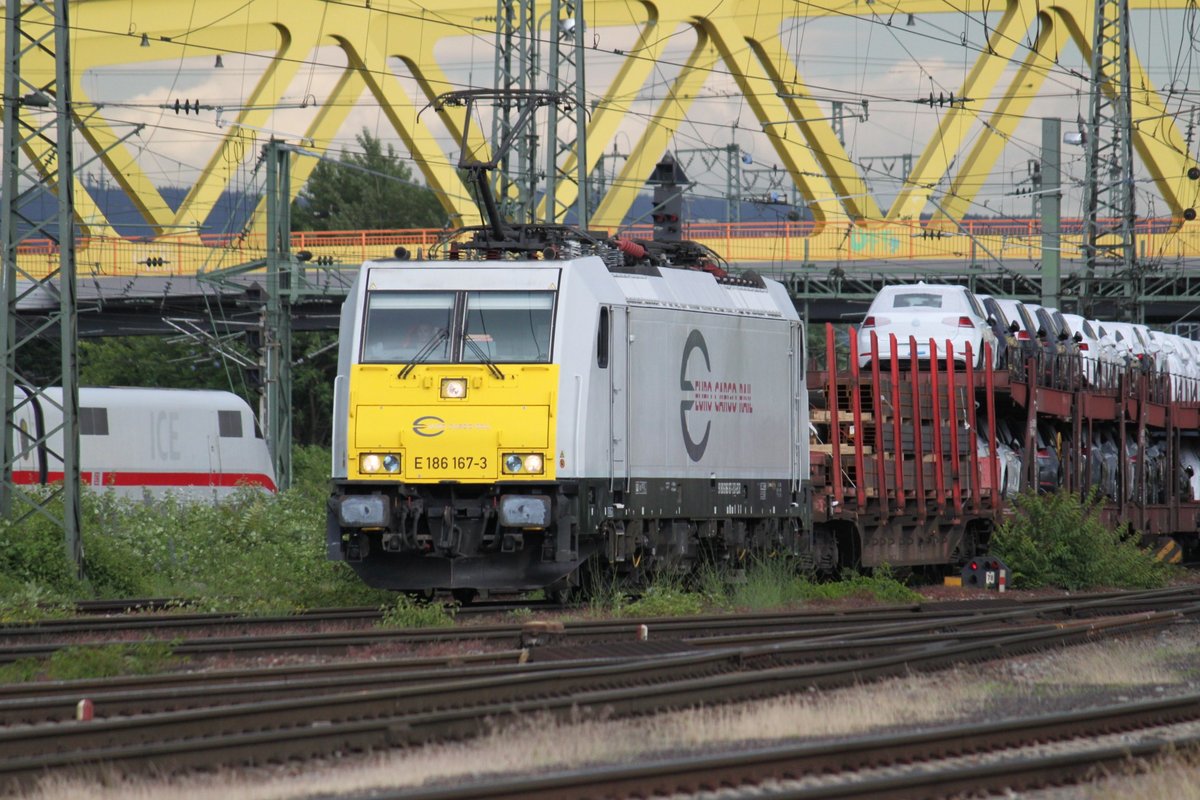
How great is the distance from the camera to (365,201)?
92.6 metres

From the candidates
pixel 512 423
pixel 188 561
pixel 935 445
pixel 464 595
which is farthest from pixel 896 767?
pixel 188 561

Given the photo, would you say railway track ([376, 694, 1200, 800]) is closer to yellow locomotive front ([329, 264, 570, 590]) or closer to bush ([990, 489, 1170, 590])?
yellow locomotive front ([329, 264, 570, 590])

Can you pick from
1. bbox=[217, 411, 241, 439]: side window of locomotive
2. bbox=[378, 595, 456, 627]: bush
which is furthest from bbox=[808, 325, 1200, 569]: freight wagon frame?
bbox=[217, 411, 241, 439]: side window of locomotive

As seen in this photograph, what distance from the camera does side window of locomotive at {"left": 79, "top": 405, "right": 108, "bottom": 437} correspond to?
38219 mm

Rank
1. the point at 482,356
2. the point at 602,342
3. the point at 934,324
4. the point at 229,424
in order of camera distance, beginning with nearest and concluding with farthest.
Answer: the point at 482,356
the point at 602,342
the point at 934,324
the point at 229,424

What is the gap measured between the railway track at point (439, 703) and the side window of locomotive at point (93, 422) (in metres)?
27.7

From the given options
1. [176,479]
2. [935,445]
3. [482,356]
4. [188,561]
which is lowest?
[188,561]

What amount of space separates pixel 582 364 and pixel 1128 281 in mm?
26386

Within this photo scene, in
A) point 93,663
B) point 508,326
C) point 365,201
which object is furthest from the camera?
point 365,201

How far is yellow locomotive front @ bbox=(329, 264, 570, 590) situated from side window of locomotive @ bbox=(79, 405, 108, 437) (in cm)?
2324

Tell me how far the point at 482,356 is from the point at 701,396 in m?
3.05

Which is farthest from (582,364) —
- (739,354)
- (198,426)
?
(198,426)

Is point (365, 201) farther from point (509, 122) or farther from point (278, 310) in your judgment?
point (509, 122)

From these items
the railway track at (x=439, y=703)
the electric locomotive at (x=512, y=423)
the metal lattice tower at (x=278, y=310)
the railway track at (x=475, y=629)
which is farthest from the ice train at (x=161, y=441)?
the railway track at (x=439, y=703)
